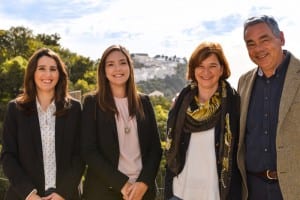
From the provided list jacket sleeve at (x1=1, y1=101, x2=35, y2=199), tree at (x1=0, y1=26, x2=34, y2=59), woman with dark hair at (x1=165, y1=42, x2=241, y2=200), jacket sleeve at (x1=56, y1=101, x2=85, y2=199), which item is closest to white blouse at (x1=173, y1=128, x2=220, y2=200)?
woman with dark hair at (x1=165, y1=42, x2=241, y2=200)

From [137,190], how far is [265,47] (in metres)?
1.57

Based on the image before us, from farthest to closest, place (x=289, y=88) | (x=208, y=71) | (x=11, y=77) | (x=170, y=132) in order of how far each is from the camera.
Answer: (x=11, y=77)
(x=170, y=132)
(x=208, y=71)
(x=289, y=88)

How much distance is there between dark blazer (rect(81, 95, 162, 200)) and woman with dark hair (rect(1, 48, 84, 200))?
0.12 meters

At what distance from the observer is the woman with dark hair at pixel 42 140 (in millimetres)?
4121

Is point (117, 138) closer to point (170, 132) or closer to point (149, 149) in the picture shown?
point (149, 149)

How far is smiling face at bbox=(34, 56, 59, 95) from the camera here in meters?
4.20

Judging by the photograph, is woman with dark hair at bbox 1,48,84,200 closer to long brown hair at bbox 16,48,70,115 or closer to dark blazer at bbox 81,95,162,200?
long brown hair at bbox 16,48,70,115

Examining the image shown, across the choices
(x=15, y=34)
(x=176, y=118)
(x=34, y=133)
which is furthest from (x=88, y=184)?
(x=15, y=34)

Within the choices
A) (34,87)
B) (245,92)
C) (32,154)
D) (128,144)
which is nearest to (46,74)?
(34,87)

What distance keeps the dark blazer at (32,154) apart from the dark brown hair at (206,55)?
1.12 m

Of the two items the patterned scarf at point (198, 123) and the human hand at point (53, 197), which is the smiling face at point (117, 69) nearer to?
the patterned scarf at point (198, 123)

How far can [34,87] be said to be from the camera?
14.1 feet

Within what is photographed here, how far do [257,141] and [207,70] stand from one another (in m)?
0.69

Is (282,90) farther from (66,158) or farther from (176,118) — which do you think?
(66,158)
